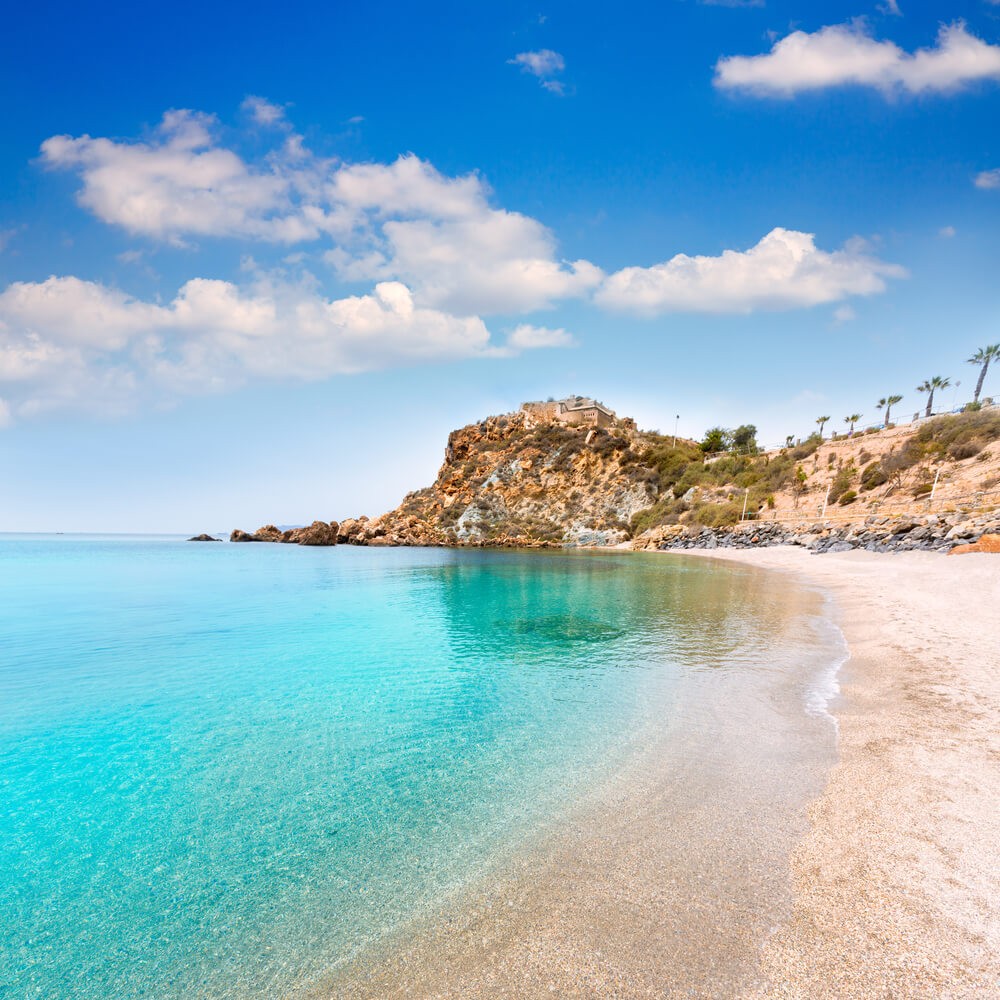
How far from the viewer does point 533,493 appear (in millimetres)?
97125

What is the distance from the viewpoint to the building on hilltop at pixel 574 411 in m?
112

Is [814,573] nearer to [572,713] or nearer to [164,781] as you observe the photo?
[572,713]

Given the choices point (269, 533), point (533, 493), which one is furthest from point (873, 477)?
point (269, 533)

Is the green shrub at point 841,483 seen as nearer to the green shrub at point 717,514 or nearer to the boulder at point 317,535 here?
the green shrub at point 717,514

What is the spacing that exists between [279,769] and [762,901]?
6.64 metres

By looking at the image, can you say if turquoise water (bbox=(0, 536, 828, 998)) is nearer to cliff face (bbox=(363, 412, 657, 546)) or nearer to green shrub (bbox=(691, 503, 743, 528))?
green shrub (bbox=(691, 503, 743, 528))

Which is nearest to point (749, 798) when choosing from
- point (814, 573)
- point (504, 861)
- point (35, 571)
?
point (504, 861)

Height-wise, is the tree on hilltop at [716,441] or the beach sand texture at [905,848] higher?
the tree on hilltop at [716,441]

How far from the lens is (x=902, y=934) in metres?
4.03

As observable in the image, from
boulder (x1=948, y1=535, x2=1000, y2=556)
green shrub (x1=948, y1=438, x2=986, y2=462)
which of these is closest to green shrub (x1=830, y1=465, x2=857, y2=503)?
green shrub (x1=948, y1=438, x2=986, y2=462)

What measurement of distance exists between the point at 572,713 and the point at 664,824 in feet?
13.3

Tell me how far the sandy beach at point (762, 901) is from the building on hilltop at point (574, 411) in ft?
342

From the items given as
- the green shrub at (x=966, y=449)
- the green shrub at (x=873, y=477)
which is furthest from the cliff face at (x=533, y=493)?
the green shrub at (x=966, y=449)

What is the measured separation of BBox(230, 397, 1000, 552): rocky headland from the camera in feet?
148
